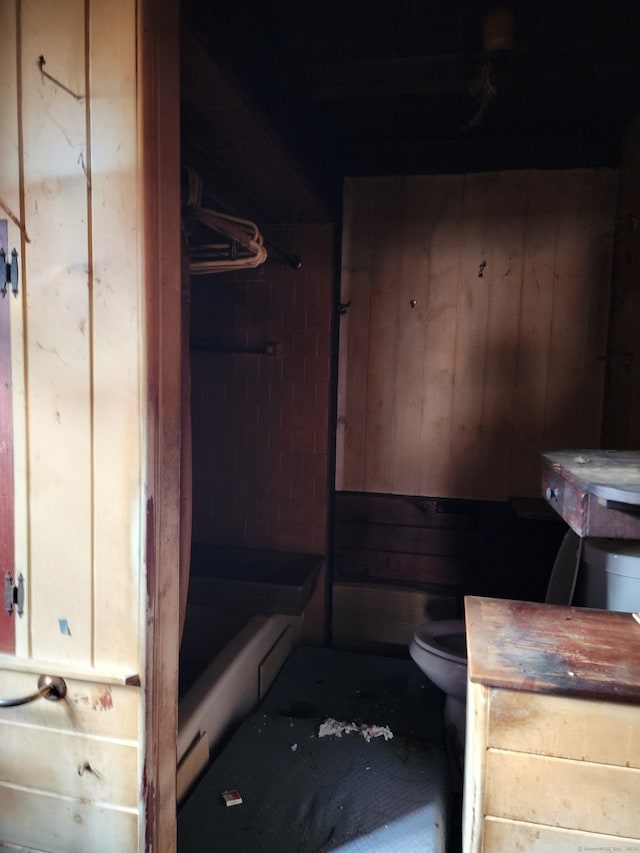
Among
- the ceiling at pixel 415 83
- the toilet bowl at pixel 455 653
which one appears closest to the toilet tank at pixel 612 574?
the toilet bowl at pixel 455 653

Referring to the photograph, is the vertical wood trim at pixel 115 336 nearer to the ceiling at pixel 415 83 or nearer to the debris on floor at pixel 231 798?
the ceiling at pixel 415 83

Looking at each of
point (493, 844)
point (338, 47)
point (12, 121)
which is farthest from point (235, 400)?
point (493, 844)

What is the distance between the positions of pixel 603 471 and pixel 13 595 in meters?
1.50

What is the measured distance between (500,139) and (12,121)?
215cm

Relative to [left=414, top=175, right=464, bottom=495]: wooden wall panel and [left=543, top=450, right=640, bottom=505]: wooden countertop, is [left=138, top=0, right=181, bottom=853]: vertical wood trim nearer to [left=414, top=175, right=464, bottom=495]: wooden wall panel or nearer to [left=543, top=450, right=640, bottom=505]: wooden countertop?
[left=543, top=450, right=640, bottom=505]: wooden countertop

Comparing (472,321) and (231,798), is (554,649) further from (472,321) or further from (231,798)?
(472,321)

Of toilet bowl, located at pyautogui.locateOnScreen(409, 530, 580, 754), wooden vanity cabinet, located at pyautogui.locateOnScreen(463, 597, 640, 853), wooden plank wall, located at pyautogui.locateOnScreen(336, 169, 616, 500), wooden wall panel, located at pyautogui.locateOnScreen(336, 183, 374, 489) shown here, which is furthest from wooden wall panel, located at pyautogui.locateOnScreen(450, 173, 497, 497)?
wooden vanity cabinet, located at pyautogui.locateOnScreen(463, 597, 640, 853)

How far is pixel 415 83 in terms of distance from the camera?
2154 mm

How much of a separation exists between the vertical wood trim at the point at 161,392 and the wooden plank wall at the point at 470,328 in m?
1.66

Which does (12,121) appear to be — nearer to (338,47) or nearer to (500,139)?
(338,47)

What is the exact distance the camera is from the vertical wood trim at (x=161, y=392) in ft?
3.73

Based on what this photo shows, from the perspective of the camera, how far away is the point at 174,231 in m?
1.23

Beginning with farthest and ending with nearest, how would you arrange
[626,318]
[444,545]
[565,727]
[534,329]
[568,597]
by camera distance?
1. [444,545]
2. [534,329]
3. [626,318]
4. [568,597]
5. [565,727]

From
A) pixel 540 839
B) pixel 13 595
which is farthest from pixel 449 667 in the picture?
pixel 13 595
